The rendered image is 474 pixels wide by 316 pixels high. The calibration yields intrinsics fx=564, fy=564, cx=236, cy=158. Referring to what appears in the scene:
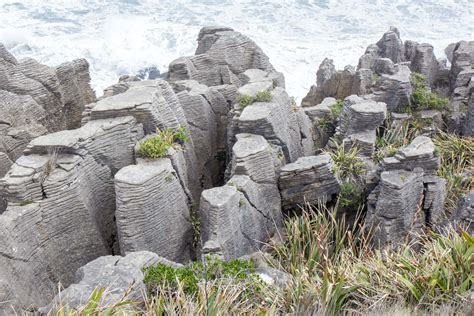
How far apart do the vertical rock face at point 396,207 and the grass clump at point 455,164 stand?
125 cm

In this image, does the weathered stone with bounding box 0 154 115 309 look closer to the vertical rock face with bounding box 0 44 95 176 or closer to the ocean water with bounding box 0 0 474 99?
the vertical rock face with bounding box 0 44 95 176

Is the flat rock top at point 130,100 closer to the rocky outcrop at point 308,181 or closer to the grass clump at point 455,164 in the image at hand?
the rocky outcrop at point 308,181

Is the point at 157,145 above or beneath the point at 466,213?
above

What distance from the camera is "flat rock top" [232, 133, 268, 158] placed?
35.1 feet

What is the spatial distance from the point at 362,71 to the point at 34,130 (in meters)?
9.82

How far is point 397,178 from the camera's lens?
1049 cm

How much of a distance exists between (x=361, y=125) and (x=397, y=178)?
252 centimetres

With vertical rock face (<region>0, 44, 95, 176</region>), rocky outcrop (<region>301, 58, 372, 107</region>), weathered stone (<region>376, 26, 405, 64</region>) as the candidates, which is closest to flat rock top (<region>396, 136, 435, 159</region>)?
rocky outcrop (<region>301, 58, 372, 107</region>)

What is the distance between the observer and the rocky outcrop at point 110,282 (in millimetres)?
7259

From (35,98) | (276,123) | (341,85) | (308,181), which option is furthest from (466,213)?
(35,98)

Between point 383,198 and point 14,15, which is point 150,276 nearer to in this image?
point 383,198

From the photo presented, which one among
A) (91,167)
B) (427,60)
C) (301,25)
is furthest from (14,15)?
(91,167)

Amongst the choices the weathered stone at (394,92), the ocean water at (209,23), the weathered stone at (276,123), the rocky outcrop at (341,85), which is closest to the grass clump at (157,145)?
the weathered stone at (276,123)

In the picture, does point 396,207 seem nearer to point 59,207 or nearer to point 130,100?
point 130,100
